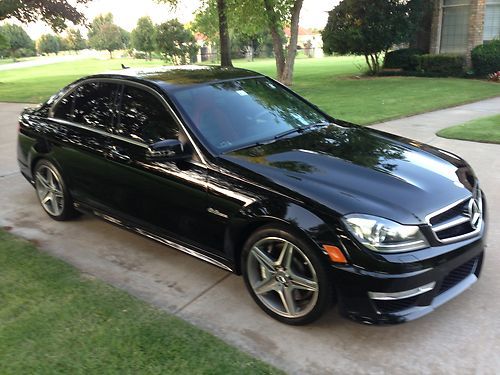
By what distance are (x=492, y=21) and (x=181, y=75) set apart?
68.3 feet

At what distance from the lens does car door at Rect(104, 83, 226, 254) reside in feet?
11.6

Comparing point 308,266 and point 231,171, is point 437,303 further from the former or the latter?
point 231,171

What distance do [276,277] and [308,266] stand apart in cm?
28

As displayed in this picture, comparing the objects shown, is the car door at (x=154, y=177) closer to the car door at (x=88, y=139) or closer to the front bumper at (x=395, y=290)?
the car door at (x=88, y=139)

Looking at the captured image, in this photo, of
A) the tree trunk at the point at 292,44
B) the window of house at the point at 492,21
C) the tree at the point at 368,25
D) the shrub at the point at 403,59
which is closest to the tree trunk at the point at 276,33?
the tree trunk at the point at 292,44

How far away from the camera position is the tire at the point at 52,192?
4875mm

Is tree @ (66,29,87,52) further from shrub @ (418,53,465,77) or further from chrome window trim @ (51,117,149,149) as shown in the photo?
chrome window trim @ (51,117,149,149)

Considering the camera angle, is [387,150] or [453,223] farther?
[387,150]

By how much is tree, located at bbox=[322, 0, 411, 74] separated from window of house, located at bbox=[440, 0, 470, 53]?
79.0 inches

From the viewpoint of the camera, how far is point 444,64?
68.9 feet

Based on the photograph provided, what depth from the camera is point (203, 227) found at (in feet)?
11.6

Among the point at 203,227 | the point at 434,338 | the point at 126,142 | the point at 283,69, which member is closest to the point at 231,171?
the point at 203,227

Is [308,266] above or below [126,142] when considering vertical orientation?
below

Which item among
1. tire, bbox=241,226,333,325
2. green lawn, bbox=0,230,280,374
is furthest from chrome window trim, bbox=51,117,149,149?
tire, bbox=241,226,333,325
